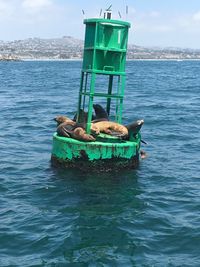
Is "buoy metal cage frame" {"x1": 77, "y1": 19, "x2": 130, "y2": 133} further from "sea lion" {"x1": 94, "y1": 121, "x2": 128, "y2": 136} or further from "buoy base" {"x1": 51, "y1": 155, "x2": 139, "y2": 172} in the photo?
"buoy base" {"x1": 51, "y1": 155, "x2": 139, "y2": 172}

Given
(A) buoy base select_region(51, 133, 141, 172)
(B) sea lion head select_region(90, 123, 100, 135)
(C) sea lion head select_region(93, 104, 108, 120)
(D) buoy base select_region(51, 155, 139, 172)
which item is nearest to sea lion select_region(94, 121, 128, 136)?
(B) sea lion head select_region(90, 123, 100, 135)

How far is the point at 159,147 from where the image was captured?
18.4 meters

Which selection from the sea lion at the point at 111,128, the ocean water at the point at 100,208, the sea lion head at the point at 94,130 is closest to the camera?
the ocean water at the point at 100,208

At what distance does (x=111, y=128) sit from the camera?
14867 millimetres

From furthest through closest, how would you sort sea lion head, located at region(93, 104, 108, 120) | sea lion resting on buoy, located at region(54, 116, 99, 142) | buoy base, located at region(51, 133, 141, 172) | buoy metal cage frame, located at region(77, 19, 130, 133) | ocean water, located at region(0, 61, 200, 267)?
sea lion head, located at region(93, 104, 108, 120) < buoy metal cage frame, located at region(77, 19, 130, 133) < sea lion resting on buoy, located at region(54, 116, 99, 142) < buoy base, located at region(51, 133, 141, 172) < ocean water, located at region(0, 61, 200, 267)

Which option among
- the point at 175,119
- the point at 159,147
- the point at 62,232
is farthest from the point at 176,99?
the point at 62,232

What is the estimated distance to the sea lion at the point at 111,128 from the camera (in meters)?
14.7

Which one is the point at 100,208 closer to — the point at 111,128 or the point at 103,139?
the point at 103,139

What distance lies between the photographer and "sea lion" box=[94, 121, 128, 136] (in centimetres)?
1469

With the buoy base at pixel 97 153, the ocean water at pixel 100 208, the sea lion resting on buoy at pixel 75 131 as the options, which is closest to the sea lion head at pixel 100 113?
the sea lion resting on buoy at pixel 75 131

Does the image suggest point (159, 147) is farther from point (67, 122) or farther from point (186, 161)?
point (67, 122)

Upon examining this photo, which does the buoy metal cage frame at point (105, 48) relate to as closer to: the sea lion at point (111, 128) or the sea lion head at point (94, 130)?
the sea lion head at point (94, 130)

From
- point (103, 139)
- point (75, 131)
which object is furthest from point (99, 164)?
point (75, 131)

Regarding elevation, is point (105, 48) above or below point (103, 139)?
above
